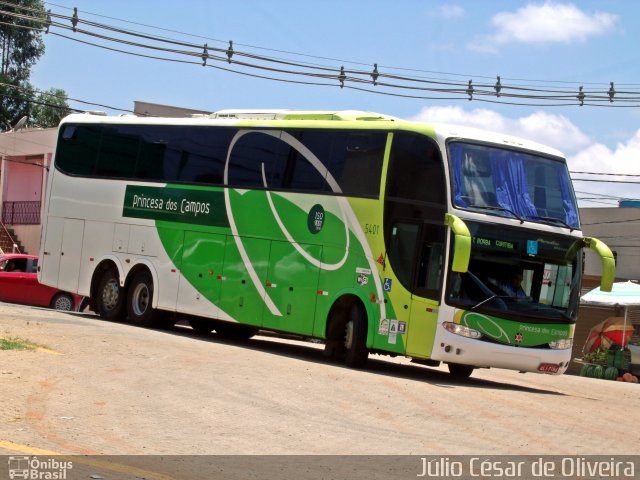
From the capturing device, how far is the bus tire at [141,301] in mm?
23203

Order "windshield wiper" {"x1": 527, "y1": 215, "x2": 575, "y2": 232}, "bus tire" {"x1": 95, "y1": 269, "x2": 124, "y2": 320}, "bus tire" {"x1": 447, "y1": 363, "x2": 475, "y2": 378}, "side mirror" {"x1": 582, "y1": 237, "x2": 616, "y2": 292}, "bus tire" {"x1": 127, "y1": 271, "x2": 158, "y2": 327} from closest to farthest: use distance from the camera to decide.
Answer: "windshield wiper" {"x1": 527, "y1": 215, "x2": 575, "y2": 232}, "side mirror" {"x1": 582, "y1": 237, "x2": 616, "y2": 292}, "bus tire" {"x1": 447, "y1": 363, "x2": 475, "y2": 378}, "bus tire" {"x1": 127, "y1": 271, "x2": 158, "y2": 327}, "bus tire" {"x1": 95, "y1": 269, "x2": 124, "y2": 320}

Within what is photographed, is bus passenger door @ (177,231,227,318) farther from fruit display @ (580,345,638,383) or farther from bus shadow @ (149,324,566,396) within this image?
fruit display @ (580,345,638,383)

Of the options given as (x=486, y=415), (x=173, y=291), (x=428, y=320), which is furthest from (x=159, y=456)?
(x=173, y=291)

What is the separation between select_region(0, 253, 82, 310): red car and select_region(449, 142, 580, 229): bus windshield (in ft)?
51.8

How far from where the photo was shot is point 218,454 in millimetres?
10023

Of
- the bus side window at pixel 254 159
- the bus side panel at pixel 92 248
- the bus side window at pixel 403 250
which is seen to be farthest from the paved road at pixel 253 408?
the bus side panel at pixel 92 248

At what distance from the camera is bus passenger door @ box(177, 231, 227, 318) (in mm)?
21469

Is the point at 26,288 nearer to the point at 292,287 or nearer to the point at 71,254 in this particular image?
the point at 71,254

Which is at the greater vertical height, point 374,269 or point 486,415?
point 374,269

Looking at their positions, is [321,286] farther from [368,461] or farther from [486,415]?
[368,461]

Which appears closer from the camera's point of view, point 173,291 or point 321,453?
point 321,453

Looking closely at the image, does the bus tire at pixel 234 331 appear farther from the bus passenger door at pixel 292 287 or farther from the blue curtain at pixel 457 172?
the blue curtain at pixel 457 172

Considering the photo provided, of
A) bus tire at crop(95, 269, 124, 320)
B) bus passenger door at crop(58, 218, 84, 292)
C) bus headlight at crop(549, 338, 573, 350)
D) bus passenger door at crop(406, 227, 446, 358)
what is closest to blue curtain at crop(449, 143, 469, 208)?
bus passenger door at crop(406, 227, 446, 358)

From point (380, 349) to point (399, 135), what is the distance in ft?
12.1
